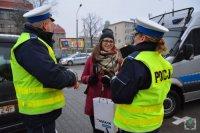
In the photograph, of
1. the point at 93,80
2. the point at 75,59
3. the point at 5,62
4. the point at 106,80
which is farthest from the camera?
the point at 75,59

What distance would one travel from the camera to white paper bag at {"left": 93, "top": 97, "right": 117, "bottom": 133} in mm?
4176

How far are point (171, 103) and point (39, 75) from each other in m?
4.60

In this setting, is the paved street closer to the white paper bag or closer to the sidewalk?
the sidewalk

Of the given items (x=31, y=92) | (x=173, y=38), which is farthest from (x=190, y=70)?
(x=31, y=92)

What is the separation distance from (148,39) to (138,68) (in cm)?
34

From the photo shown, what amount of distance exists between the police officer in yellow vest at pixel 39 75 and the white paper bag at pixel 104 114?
787 mm

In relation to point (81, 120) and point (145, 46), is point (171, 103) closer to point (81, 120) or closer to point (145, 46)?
point (81, 120)

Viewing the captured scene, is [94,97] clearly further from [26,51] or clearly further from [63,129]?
[63,129]

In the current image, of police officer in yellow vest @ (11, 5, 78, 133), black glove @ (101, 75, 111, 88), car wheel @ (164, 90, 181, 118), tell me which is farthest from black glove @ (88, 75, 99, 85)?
car wheel @ (164, 90, 181, 118)

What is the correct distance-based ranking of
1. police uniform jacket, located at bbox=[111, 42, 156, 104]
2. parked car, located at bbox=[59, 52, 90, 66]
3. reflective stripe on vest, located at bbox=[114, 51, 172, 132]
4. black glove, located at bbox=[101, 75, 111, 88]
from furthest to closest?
parked car, located at bbox=[59, 52, 90, 66] < black glove, located at bbox=[101, 75, 111, 88] < reflective stripe on vest, located at bbox=[114, 51, 172, 132] < police uniform jacket, located at bbox=[111, 42, 156, 104]

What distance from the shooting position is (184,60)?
715 cm

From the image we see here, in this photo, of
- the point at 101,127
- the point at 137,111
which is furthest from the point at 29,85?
the point at 101,127

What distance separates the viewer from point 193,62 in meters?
7.26

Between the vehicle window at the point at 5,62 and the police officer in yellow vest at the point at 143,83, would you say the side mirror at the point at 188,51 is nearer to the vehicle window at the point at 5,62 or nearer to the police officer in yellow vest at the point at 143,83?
the vehicle window at the point at 5,62
